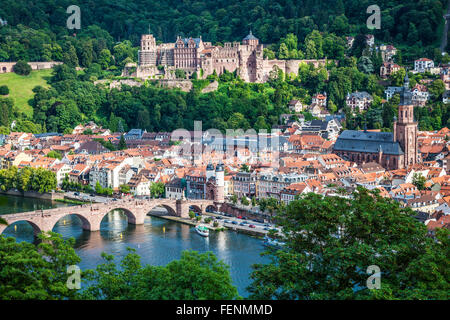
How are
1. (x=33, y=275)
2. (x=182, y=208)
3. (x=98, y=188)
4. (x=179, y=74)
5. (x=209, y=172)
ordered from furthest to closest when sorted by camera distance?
(x=179, y=74)
(x=98, y=188)
(x=209, y=172)
(x=182, y=208)
(x=33, y=275)

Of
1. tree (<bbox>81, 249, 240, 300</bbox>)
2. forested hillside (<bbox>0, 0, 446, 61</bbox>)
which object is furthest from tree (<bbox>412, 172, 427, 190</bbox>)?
forested hillside (<bbox>0, 0, 446, 61</bbox>)

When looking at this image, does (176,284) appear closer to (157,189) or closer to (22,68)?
(157,189)

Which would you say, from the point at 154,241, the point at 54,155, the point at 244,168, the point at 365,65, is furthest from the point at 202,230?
the point at 365,65

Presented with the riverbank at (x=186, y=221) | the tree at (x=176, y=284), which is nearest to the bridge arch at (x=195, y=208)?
the riverbank at (x=186, y=221)

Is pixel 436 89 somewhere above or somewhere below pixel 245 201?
above

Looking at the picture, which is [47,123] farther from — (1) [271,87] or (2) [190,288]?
(2) [190,288]

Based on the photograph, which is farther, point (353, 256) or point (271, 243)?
point (271, 243)

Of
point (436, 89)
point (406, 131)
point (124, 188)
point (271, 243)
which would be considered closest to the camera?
point (271, 243)
